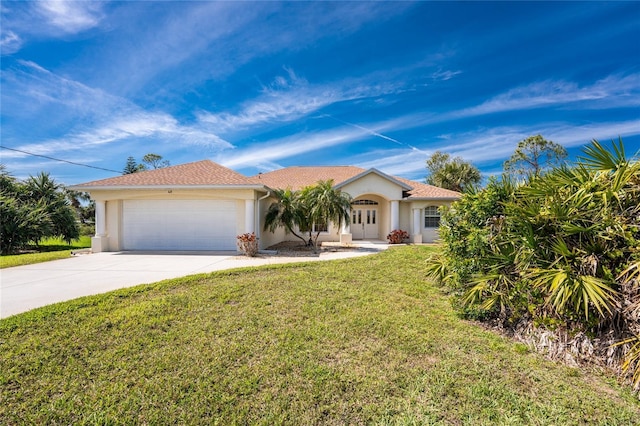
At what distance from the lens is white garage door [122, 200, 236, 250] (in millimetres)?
14414

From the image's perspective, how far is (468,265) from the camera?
18.8 ft

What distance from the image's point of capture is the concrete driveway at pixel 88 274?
6242mm

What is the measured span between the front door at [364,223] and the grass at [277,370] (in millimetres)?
15190

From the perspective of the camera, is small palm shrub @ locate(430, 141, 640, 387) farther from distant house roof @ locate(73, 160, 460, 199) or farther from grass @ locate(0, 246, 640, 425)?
distant house roof @ locate(73, 160, 460, 199)

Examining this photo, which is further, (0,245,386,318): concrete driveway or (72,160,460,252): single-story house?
(72,160,460,252): single-story house

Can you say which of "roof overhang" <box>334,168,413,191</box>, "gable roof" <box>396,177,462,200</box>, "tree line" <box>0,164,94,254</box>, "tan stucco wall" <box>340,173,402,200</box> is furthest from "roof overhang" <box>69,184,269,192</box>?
"gable roof" <box>396,177,462,200</box>

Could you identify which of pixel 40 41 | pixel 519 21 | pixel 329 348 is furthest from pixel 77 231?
pixel 519 21

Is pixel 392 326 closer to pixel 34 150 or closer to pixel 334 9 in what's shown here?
pixel 334 9

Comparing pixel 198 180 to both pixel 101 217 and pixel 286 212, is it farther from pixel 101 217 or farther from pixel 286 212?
pixel 101 217

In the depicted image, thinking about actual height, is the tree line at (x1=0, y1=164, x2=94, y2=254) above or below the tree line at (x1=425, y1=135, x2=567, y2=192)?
below

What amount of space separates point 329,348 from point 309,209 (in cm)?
1099

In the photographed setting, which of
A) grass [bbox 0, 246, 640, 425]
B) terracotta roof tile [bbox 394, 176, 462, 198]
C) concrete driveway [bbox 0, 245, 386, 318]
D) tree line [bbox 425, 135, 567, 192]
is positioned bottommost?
grass [bbox 0, 246, 640, 425]

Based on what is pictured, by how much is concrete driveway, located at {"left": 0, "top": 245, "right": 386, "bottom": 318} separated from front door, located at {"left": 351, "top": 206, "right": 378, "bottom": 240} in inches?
365

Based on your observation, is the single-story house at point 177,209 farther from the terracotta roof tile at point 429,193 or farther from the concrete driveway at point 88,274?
the terracotta roof tile at point 429,193
